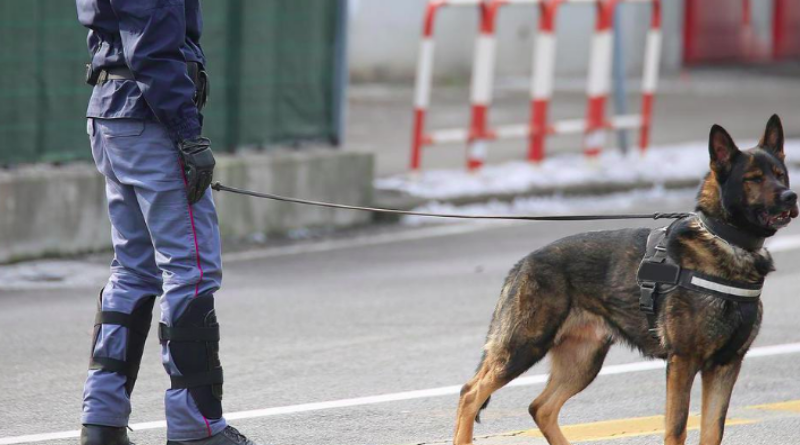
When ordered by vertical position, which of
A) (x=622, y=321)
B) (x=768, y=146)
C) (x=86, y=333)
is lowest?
(x=86, y=333)

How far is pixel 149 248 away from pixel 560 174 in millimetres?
8244

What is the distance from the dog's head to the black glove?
68.2 inches

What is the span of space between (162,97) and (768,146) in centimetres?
212

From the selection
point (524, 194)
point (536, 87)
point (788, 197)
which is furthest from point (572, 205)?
point (788, 197)

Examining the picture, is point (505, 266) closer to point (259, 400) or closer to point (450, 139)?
point (450, 139)

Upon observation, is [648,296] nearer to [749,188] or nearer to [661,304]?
[661,304]

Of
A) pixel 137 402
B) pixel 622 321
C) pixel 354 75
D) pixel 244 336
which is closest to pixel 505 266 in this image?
pixel 244 336

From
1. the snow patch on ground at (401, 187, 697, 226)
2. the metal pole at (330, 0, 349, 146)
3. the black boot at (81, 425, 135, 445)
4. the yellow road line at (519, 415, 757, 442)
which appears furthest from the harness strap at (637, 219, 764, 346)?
the metal pole at (330, 0, 349, 146)

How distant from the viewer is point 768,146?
527cm

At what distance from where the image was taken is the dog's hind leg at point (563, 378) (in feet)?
18.5

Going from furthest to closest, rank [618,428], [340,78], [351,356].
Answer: [340,78] → [351,356] → [618,428]

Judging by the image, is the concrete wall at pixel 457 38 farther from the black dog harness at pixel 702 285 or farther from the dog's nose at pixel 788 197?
the dog's nose at pixel 788 197

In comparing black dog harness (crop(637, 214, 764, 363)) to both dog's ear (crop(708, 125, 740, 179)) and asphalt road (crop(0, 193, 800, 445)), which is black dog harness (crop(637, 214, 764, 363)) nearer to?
dog's ear (crop(708, 125, 740, 179))

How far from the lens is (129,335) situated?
5430 mm
